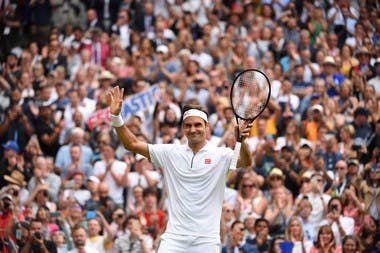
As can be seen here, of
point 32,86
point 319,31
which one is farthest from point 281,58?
point 32,86

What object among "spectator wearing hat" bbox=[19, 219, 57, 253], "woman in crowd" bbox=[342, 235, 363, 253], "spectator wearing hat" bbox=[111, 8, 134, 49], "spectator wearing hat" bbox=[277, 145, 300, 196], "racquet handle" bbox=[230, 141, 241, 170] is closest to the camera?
"racquet handle" bbox=[230, 141, 241, 170]

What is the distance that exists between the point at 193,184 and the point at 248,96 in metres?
1.23

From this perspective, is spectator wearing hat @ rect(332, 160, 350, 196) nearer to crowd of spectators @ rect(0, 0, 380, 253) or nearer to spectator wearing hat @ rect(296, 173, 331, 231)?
crowd of spectators @ rect(0, 0, 380, 253)

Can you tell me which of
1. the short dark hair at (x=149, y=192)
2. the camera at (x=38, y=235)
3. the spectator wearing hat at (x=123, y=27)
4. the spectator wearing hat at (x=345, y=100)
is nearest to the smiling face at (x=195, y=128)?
the camera at (x=38, y=235)

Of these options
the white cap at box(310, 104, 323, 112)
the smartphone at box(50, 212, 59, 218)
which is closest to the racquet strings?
the smartphone at box(50, 212, 59, 218)

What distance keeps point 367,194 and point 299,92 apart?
14.7ft

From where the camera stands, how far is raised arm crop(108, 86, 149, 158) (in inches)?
472

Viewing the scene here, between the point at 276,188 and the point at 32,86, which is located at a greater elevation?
the point at 32,86

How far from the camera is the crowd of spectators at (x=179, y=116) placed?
17516 mm

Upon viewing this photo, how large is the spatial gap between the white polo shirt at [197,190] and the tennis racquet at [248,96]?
20cm

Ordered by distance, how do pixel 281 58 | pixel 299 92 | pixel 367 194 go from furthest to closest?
pixel 281 58
pixel 299 92
pixel 367 194

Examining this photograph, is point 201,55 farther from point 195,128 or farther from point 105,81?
point 195,128

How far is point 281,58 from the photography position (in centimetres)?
2391

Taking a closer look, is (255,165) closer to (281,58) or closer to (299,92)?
(299,92)
